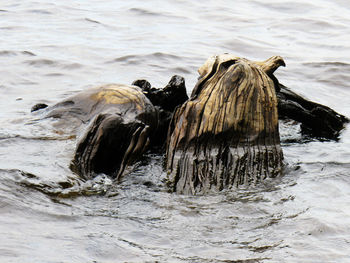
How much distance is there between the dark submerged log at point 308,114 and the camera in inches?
223

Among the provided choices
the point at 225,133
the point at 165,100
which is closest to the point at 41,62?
the point at 165,100

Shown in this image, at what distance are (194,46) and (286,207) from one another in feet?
19.5

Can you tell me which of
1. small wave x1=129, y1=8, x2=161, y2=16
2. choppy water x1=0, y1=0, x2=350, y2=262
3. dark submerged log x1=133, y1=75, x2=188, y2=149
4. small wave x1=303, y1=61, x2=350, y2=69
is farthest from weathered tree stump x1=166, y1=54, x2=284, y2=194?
small wave x1=129, y1=8, x2=161, y2=16

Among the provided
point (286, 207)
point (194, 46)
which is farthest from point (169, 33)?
point (286, 207)

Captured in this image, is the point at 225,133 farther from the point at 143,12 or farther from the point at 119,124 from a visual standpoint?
the point at 143,12

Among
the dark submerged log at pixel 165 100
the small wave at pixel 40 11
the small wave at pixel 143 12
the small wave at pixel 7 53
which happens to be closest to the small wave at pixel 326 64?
the small wave at pixel 143 12

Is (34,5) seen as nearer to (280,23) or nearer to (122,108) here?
(280,23)

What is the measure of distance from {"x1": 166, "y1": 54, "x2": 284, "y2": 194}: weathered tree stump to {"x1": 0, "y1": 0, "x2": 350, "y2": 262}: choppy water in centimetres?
15

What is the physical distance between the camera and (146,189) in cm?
451

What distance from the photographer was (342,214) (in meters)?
4.23

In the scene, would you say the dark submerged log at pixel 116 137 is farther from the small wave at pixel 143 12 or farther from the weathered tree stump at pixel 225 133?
the small wave at pixel 143 12

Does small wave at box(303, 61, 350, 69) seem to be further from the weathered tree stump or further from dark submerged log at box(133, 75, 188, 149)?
the weathered tree stump

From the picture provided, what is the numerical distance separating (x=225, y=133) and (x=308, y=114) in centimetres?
147

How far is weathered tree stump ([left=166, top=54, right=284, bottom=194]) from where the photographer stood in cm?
449
